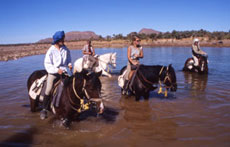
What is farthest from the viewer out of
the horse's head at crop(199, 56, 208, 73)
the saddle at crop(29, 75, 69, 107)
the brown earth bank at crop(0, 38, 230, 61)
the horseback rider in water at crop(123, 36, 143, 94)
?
the brown earth bank at crop(0, 38, 230, 61)

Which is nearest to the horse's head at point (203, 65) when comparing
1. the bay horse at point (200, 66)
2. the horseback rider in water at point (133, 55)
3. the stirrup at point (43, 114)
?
the bay horse at point (200, 66)

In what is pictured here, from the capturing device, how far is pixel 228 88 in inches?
321

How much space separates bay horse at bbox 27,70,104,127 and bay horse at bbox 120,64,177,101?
2.36 meters

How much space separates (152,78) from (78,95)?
2.78 meters

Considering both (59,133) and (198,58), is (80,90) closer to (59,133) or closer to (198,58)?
(59,133)

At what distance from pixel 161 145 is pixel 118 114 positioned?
2085mm

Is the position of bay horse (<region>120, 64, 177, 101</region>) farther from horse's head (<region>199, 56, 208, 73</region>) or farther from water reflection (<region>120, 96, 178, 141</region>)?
horse's head (<region>199, 56, 208, 73</region>)

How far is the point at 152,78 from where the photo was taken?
5609mm

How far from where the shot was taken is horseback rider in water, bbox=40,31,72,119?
4.08 meters

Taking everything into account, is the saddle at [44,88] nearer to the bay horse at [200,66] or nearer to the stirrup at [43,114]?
the stirrup at [43,114]

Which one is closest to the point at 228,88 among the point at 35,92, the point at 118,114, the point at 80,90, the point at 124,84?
the point at 124,84

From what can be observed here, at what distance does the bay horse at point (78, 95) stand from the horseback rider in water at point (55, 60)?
252 millimetres

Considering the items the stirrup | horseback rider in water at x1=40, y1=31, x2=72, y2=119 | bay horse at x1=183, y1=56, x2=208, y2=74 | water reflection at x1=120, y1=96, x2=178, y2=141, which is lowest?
water reflection at x1=120, y1=96, x2=178, y2=141

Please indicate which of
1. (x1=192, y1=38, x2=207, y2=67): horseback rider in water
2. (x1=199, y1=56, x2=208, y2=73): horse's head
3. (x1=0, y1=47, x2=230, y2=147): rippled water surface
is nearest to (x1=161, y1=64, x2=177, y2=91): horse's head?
(x1=0, y1=47, x2=230, y2=147): rippled water surface
